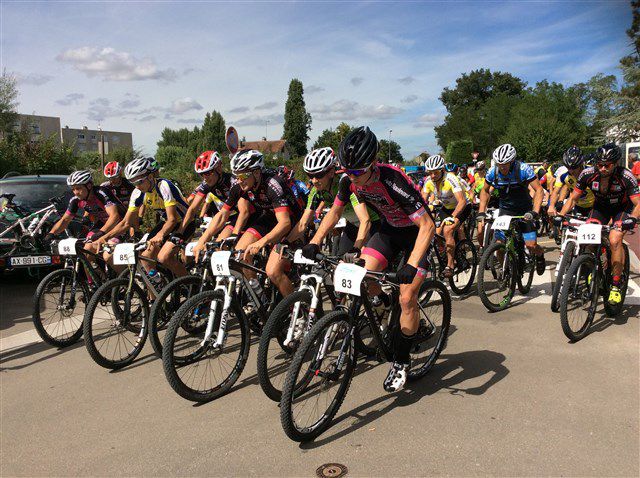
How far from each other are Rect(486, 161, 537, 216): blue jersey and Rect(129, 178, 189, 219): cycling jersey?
4.44 metres

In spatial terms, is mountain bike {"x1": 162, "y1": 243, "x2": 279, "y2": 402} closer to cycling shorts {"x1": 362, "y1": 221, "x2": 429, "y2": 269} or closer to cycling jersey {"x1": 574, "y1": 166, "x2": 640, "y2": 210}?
cycling shorts {"x1": 362, "y1": 221, "x2": 429, "y2": 269}

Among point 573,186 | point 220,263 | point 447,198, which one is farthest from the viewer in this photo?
point 573,186

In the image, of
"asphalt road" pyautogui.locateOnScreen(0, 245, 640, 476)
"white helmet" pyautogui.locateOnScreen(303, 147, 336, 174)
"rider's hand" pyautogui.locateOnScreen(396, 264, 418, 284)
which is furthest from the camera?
"white helmet" pyautogui.locateOnScreen(303, 147, 336, 174)

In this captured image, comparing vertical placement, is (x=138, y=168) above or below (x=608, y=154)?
below

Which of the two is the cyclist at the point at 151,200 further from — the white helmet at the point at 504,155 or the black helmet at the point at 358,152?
the white helmet at the point at 504,155

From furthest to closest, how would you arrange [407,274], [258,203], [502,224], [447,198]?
[447,198] < [502,224] < [258,203] < [407,274]

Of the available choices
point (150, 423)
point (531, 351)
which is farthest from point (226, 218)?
point (531, 351)

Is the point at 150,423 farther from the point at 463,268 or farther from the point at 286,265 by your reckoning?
the point at 463,268

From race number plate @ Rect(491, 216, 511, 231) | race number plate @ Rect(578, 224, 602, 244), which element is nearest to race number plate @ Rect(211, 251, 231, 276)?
race number plate @ Rect(491, 216, 511, 231)

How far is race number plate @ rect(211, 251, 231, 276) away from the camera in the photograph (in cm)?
428

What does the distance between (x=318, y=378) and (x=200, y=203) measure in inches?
138

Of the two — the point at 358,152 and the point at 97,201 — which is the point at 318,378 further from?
the point at 97,201

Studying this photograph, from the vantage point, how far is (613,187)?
6051 mm

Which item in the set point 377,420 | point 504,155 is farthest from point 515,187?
point 377,420
